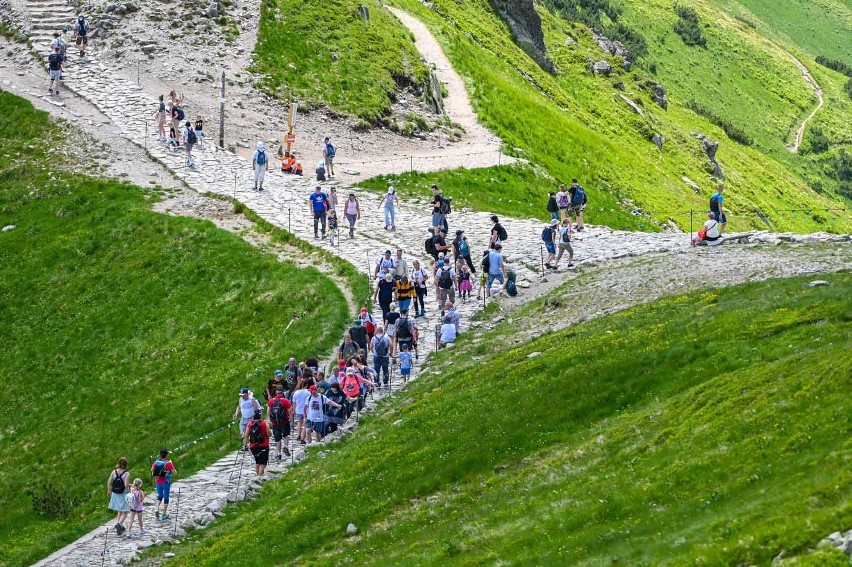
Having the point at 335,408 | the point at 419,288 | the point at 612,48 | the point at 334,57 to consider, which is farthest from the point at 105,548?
the point at 612,48

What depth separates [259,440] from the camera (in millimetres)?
31250

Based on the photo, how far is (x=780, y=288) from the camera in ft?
108

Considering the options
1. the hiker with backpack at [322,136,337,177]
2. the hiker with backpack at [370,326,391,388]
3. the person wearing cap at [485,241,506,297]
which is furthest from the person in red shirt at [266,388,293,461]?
the hiker with backpack at [322,136,337,177]

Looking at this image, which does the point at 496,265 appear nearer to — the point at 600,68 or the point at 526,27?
the point at 526,27

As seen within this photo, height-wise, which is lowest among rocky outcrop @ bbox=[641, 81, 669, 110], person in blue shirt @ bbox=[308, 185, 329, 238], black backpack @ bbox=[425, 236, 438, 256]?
rocky outcrop @ bbox=[641, 81, 669, 110]

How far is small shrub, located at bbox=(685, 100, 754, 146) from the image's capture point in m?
126

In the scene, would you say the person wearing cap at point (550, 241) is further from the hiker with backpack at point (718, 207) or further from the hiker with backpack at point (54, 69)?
the hiker with backpack at point (54, 69)

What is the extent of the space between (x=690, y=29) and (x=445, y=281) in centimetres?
12565

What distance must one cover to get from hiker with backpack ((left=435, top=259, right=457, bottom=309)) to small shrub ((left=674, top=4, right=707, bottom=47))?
12272 cm

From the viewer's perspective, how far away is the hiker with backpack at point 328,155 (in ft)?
186

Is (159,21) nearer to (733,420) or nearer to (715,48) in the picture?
(733,420)

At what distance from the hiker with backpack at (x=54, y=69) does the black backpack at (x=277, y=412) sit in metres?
36.5

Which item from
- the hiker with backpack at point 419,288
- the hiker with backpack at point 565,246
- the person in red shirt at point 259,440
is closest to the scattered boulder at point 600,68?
the hiker with backpack at point 565,246

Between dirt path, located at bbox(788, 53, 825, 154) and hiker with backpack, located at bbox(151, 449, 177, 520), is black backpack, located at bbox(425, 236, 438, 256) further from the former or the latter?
dirt path, located at bbox(788, 53, 825, 154)
